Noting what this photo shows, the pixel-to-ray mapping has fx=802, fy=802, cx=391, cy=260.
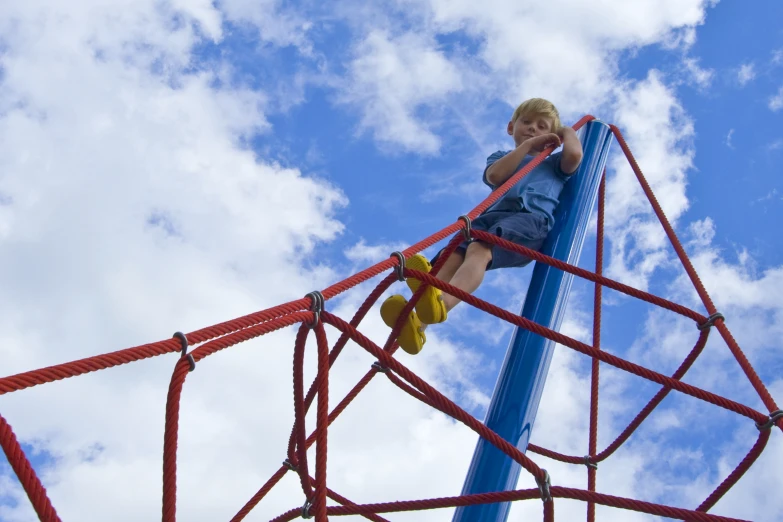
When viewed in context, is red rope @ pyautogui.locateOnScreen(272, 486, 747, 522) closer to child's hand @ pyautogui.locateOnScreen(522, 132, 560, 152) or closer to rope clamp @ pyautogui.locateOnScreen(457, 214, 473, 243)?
rope clamp @ pyautogui.locateOnScreen(457, 214, 473, 243)

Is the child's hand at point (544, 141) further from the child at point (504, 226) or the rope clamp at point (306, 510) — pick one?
the rope clamp at point (306, 510)

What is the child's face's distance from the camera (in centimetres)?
391

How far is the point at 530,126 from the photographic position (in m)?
3.93

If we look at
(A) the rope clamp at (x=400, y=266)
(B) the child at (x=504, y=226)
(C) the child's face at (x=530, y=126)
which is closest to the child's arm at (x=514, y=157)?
(B) the child at (x=504, y=226)

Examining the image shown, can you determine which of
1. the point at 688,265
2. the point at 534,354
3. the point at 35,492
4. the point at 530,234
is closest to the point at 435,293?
the point at 534,354

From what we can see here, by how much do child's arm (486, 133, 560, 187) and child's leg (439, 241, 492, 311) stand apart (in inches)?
18.1

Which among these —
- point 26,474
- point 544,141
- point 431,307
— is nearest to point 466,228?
point 431,307

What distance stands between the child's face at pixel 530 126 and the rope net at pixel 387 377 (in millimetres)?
176

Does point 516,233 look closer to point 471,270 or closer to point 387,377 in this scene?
point 471,270

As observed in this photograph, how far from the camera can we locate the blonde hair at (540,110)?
393 cm

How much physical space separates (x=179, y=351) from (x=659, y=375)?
4.74ft

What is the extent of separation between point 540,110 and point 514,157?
1.84 feet

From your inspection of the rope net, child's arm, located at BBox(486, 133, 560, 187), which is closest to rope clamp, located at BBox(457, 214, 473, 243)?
the rope net

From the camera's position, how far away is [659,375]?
236 centimetres
